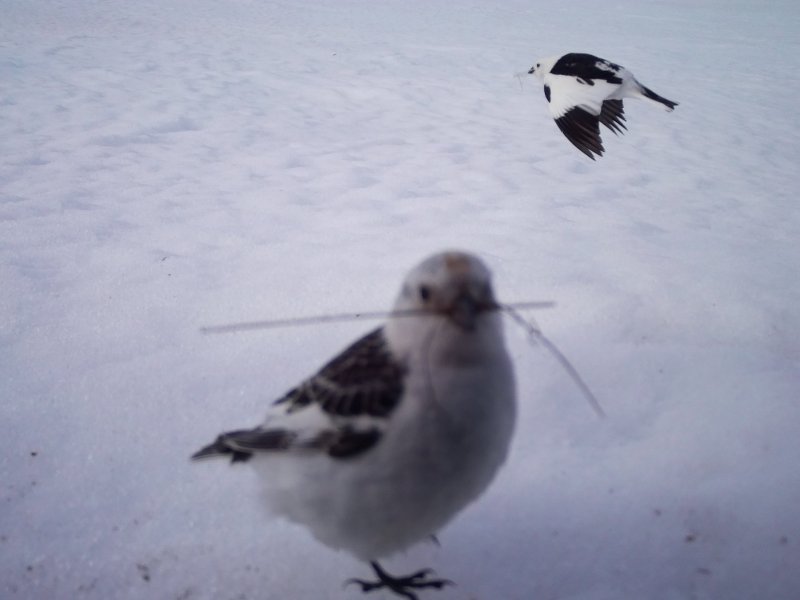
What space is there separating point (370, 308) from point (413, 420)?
6.48ft

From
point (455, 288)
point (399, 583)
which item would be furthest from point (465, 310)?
point (399, 583)

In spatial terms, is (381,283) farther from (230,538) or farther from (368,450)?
(368,450)

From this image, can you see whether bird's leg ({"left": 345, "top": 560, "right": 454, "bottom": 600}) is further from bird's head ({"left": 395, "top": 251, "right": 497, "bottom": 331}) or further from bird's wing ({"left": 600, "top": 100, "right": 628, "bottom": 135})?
bird's wing ({"left": 600, "top": 100, "right": 628, "bottom": 135})

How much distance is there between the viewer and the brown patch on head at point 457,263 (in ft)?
4.20

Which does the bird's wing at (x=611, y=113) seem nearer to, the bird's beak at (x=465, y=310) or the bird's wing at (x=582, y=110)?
the bird's wing at (x=582, y=110)

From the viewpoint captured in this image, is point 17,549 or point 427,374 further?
point 17,549

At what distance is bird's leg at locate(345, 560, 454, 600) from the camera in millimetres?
1817

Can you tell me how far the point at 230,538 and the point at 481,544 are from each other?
0.86 m

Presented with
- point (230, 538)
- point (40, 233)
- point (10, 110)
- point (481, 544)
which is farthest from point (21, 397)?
point (10, 110)

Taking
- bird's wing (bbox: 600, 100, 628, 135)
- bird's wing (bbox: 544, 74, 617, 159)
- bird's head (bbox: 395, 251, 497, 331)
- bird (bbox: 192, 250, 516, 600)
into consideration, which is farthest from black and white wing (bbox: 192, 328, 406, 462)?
bird's wing (bbox: 600, 100, 628, 135)

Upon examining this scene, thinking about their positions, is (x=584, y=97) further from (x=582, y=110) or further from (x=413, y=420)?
(x=413, y=420)

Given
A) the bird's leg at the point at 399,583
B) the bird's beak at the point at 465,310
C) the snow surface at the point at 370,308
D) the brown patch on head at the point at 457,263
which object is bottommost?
the bird's leg at the point at 399,583

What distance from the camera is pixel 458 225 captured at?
431 cm

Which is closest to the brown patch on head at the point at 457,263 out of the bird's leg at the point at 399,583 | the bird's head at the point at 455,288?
the bird's head at the point at 455,288
